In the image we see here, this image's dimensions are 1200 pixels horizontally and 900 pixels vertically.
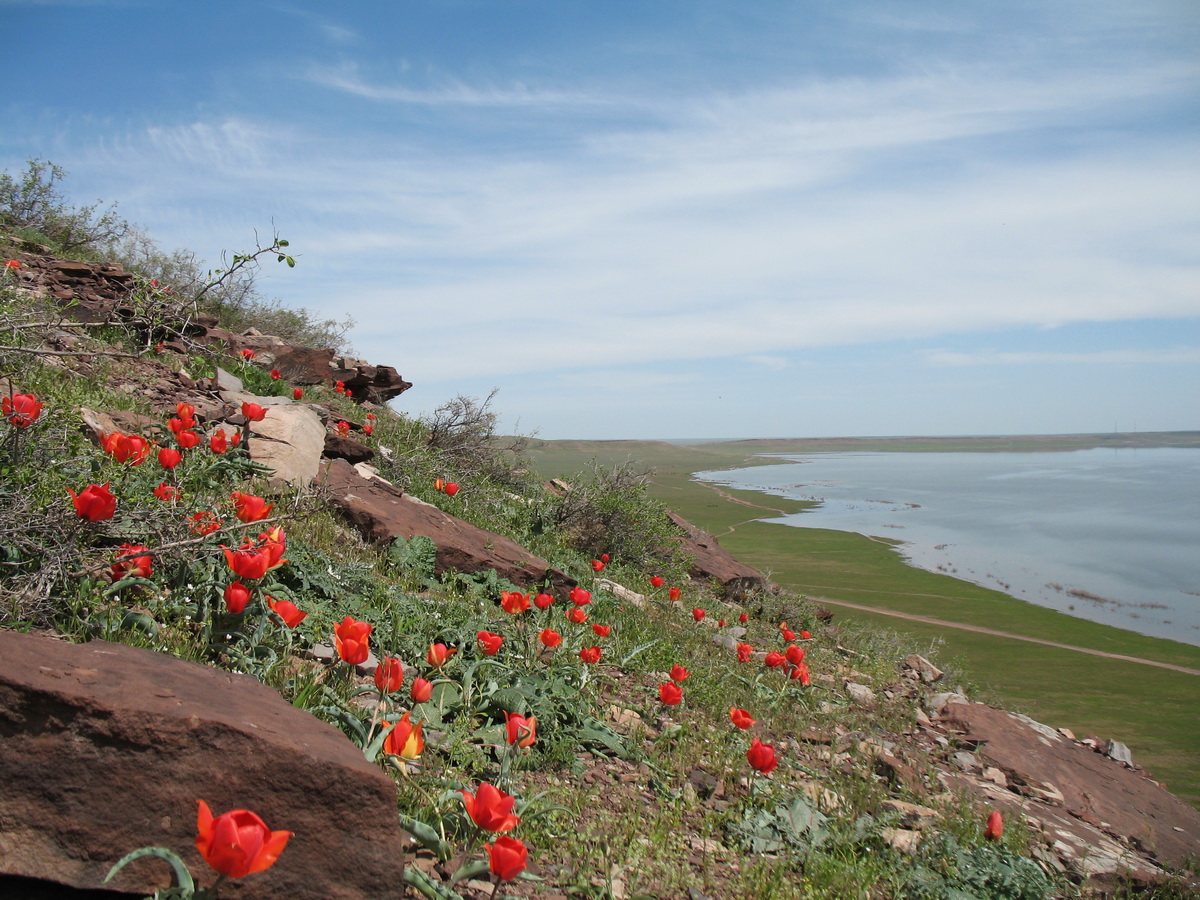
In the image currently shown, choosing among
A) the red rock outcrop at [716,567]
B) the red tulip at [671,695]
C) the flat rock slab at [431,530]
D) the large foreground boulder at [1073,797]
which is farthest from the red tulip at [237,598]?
the red rock outcrop at [716,567]

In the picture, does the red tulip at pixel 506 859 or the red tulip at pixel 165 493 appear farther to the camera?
the red tulip at pixel 165 493

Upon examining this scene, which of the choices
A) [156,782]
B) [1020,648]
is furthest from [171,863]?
[1020,648]

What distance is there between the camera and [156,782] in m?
2.00

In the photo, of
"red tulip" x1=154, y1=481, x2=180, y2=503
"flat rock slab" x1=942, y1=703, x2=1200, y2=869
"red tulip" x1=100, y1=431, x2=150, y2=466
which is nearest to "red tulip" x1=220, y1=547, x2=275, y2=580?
"red tulip" x1=154, y1=481, x2=180, y2=503

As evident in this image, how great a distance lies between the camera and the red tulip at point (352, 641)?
3029 mm

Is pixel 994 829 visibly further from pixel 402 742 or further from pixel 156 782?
pixel 156 782

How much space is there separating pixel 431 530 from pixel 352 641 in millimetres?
3189

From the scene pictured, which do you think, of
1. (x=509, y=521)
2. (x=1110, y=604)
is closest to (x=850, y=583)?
(x=1110, y=604)

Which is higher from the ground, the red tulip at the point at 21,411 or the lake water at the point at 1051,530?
the red tulip at the point at 21,411

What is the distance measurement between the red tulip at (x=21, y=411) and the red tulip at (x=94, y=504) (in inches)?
37.9

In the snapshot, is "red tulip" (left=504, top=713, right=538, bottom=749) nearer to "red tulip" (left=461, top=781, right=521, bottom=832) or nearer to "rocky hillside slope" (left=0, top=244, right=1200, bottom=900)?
"rocky hillside slope" (left=0, top=244, right=1200, bottom=900)

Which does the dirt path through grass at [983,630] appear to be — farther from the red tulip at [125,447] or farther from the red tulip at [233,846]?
the red tulip at [233,846]

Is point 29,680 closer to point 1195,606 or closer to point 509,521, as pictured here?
point 509,521

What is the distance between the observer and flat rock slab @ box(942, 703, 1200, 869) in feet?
17.6
